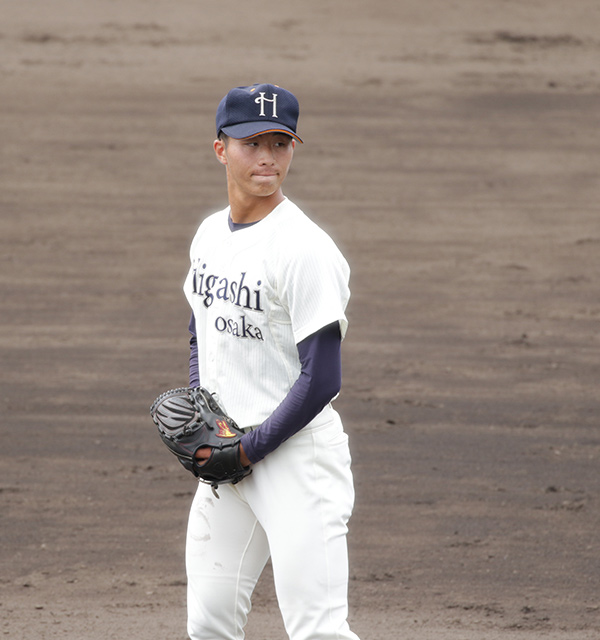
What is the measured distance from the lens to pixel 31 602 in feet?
13.5

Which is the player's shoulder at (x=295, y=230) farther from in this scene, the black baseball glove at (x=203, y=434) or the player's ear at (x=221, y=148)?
the black baseball glove at (x=203, y=434)

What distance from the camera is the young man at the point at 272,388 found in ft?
8.34

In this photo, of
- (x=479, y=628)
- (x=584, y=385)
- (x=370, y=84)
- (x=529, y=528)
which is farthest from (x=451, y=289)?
(x=370, y=84)

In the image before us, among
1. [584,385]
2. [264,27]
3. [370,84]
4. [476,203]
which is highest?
[264,27]

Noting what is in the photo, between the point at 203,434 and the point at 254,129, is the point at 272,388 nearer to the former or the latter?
the point at 203,434

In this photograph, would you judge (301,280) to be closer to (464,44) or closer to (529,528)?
(529,528)

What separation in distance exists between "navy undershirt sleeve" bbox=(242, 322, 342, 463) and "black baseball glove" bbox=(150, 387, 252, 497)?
91 mm

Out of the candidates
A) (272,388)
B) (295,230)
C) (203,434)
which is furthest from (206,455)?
(295,230)

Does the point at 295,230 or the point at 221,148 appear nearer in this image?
the point at 295,230

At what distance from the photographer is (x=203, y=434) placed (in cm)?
266

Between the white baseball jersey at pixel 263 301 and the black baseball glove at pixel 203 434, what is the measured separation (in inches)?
1.8

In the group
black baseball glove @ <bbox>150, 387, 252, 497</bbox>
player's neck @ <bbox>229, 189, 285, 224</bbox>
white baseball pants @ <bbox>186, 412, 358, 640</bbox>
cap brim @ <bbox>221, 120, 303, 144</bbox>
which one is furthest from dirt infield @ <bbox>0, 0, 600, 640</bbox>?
cap brim @ <bbox>221, 120, 303, 144</bbox>

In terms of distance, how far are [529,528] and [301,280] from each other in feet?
8.91

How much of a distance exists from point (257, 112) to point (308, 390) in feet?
2.31
